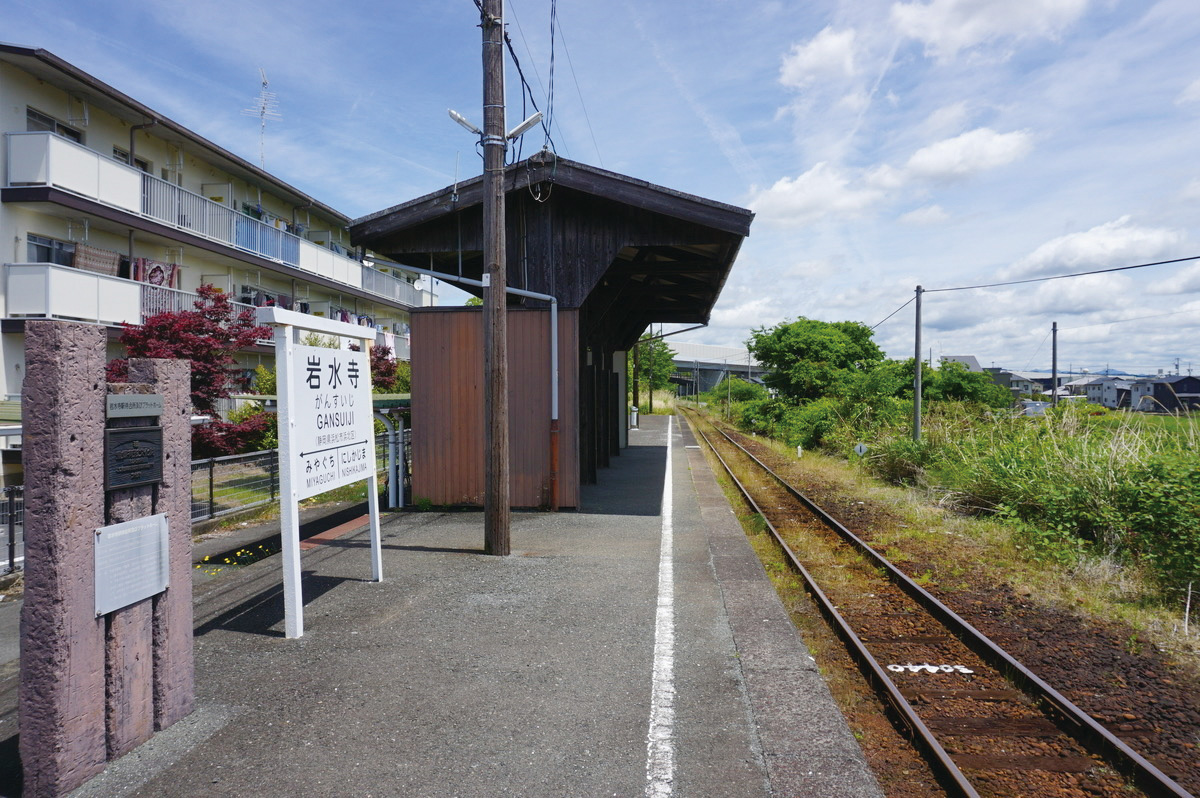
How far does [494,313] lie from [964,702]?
205 inches

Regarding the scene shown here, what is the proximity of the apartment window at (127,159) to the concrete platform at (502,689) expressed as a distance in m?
13.1

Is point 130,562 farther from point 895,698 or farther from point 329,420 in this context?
point 895,698

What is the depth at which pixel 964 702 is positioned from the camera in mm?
4488

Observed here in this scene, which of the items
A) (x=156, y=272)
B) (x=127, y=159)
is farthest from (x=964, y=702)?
(x=127, y=159)

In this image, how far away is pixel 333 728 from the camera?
3627 millimetres

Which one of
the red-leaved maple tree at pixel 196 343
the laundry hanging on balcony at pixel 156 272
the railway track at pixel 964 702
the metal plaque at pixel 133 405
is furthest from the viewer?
the laundry hanging on balcony at pixel 156 272

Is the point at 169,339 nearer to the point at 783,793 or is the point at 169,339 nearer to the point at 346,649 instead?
the point at 346,649

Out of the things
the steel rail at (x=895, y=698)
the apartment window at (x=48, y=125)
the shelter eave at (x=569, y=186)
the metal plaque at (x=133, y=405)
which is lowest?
the steel rail at (x=895, y=698)

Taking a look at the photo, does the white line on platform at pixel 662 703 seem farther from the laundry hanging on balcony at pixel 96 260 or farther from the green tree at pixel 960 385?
the green tree at pixel 960 385

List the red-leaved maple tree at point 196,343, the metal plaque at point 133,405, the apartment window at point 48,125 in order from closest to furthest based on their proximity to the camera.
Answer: the metal plaque at point 133,405, the red-leaved maple tree at point 196,343, the apartment window at point 48,125

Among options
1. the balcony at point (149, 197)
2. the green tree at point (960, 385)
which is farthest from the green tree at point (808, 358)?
the balcony at point (149, 197)

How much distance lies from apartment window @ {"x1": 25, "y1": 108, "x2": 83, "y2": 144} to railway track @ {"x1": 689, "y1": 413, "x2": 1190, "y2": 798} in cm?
1564

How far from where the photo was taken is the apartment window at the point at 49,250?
13.2 metres

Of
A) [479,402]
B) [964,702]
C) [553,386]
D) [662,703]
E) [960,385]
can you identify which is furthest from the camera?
[960,385]
